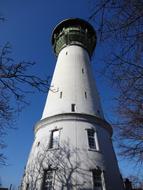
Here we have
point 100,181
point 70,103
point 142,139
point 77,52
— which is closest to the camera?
point 142,139

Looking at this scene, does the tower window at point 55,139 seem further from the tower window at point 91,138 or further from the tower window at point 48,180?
the tower window at point 91,138

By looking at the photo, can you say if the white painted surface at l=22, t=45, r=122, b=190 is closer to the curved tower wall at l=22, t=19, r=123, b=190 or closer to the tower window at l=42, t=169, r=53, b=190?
the curved tower wall at l=22, t=19, r=123, b=190

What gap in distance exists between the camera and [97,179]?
632 inches

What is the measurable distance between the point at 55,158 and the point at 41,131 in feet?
13.9

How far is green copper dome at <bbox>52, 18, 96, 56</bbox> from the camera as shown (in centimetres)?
3053

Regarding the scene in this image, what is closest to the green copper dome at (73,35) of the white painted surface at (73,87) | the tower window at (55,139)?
the white painted surface at (73,87)

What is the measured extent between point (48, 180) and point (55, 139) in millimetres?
3792

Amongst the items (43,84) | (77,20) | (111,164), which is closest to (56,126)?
(111,164)

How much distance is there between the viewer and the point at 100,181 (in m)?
16.0

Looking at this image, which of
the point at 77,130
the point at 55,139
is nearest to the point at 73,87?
the point at 77,130

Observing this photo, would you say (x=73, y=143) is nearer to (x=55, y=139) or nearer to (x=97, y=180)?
(x=55, y=139)

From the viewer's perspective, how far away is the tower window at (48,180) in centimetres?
1564

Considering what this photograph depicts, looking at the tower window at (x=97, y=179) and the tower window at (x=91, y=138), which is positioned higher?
the tower window at (x=91, y=138)

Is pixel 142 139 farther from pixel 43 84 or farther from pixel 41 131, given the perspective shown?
pixel 41 131
